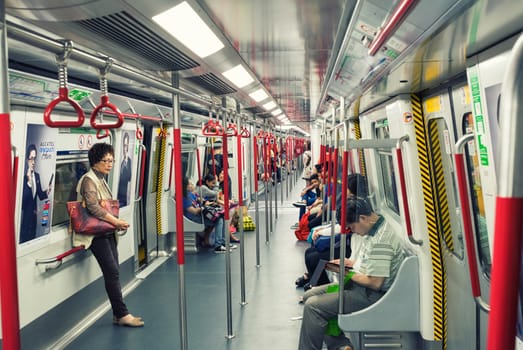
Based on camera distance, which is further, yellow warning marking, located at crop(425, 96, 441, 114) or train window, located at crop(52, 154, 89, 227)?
train window, located at crop(52, 154, 89, 227)

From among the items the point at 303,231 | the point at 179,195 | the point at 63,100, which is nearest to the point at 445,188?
the point at 179,195

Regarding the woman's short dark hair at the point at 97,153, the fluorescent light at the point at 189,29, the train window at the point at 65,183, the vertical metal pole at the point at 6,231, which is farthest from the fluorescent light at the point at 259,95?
the vertical metal pole at the point at 6,231

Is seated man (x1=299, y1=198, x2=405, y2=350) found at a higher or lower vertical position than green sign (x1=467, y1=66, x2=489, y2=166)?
lower

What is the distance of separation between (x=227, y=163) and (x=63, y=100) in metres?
3.34

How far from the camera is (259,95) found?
7.29 m

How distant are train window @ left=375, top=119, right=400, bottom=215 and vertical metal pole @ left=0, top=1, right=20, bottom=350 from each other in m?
4.42

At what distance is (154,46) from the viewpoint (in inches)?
110

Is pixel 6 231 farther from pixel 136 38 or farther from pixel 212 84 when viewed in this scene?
pixel 212 84

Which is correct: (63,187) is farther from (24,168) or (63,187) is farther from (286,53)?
(286,53)

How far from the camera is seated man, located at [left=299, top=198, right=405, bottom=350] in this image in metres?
4.02

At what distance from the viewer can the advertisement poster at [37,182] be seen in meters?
4.50

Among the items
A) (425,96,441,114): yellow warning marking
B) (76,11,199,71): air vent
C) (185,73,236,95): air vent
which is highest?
(185,73,236,95): air vent

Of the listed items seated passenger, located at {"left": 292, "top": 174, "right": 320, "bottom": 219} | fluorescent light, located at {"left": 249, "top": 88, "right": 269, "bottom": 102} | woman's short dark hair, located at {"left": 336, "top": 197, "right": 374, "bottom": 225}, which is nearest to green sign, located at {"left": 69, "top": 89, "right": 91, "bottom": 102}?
fluorescent light, located at {"left": 249, "top": 88, "right": 269, "bottom": 102}

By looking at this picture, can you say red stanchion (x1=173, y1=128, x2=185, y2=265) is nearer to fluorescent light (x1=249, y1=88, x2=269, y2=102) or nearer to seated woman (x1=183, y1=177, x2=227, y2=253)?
fluorescent light (x1=249, y1=88, x2=269, y2=102)
